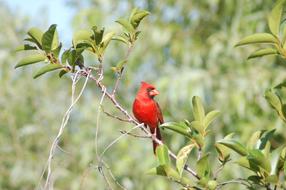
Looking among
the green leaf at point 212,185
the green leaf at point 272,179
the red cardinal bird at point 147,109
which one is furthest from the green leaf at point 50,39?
the red cardinal bird at point 147,109

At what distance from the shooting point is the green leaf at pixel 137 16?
2205 mm

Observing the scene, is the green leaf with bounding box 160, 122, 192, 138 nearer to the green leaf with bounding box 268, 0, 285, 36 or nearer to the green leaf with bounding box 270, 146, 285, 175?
the green leaf with bounding box 270, 146, 285, 175

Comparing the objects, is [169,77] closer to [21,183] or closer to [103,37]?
[21,183]

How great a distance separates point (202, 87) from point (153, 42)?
3.09 feet

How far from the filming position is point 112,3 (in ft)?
21.2

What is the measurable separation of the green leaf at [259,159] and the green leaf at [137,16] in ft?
1.88

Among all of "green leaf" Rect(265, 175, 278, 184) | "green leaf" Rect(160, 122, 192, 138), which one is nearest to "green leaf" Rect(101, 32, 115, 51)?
"green leaf" Rect(160, 122, 192, 138)

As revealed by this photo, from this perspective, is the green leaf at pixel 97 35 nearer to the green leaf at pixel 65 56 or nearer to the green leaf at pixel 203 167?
the green leaf at pixel 65 56

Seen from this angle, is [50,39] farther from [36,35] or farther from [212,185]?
[212,185]

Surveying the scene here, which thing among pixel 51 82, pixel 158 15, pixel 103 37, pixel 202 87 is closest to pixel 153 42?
pixel 158 15

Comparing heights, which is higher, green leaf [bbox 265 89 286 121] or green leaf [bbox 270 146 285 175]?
green leaf [bbox 265 89 286 121]

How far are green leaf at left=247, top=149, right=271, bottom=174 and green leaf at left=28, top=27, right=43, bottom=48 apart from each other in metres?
0.76

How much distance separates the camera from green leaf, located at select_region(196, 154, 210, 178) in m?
2.01

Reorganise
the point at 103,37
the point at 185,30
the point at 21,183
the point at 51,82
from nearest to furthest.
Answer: the point at 103,37 < the point at 185,30 < the point at 21,183 < the point at 51,82
